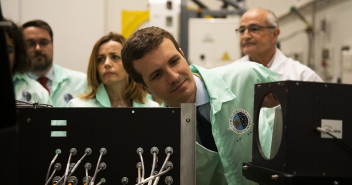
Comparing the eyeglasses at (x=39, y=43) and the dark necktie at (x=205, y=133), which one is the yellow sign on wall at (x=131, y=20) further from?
the dark necktie at (x=205, y=133)

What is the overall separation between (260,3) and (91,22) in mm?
2255

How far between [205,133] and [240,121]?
A: 148 mm

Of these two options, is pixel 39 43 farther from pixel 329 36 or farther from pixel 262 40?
pixel 329 36

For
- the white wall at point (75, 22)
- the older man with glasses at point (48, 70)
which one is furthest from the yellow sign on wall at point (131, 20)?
the older man with glasses at point (48, 70)

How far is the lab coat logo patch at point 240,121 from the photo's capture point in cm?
113

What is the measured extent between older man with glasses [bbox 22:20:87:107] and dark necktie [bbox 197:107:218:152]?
138 cm

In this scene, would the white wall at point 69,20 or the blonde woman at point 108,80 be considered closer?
the blonde woman at point 108,80

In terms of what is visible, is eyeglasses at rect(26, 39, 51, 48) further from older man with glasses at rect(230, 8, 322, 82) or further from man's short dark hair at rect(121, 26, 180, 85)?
man's short dark hair at rect(121, 26, 180, 85)

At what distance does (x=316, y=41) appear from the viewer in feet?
13.8

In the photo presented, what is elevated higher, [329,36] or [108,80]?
[329,36]

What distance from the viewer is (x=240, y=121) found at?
1136mm

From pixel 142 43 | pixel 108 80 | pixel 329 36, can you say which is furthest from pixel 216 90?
pixel 329 36

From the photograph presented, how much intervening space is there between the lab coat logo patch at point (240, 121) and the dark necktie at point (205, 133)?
11 centimetres

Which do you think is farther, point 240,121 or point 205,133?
point 205,133
